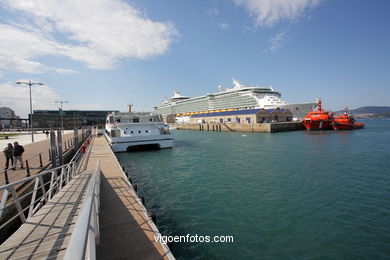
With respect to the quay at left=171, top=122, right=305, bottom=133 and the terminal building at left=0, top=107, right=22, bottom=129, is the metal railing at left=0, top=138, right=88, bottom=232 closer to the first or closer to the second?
the quay at left=171, top=122, right=305, bottom=133

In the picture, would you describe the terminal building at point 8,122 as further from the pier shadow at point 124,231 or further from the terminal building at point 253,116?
the pier shadow at point 124,231

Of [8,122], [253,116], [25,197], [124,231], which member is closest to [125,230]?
[124,231]

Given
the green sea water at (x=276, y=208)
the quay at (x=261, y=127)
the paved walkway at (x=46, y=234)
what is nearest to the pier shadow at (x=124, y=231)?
the paved walkway at (x=46, y=234)

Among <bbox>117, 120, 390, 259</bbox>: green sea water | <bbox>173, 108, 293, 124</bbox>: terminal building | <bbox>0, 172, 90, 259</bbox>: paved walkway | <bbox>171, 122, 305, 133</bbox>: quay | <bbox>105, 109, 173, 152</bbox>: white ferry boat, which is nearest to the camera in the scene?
<bbox>0, 172, 90, 259</bbox>: paved walkway

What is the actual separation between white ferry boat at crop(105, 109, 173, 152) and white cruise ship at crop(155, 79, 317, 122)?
48.3 meters

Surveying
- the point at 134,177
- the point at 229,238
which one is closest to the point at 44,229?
the point at 229,238

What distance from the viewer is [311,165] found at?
15.5 metres

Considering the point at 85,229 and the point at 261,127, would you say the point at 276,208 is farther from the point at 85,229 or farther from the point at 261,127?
the point at 261,127

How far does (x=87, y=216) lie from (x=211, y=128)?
63.7 metres

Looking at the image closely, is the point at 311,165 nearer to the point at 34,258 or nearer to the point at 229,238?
the point at 229,238

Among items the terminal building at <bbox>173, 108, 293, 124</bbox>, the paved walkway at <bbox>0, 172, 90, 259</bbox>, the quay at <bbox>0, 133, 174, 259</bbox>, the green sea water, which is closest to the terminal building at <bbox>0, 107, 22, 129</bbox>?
the terminal building at <bbox>173, 108, 293, 124</bbox>

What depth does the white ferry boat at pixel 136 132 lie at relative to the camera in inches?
870

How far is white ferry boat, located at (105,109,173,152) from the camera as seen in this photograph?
22.1 m

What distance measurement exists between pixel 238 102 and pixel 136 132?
2351 inches
